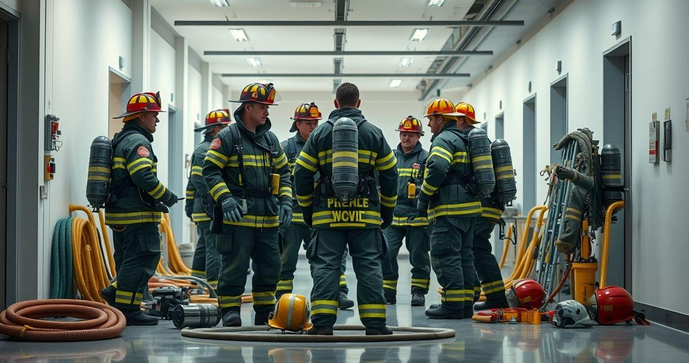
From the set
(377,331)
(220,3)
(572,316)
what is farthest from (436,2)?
(377,331)

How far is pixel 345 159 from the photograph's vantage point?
5.93 m

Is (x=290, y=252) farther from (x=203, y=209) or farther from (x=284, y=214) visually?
(x=284, y=214)

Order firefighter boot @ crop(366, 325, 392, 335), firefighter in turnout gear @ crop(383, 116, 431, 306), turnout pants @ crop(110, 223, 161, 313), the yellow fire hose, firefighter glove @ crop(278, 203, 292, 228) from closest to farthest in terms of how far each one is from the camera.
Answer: firefighter boot @ crop(366, 325, 392, 335), firefighter glove @ crop(278, 203, 292, 228), turnout pants @ crop(110, 223, 161, 313), the yellow fire hose, firefighter in turnout gear @ crop(383, 116, 431, 306)

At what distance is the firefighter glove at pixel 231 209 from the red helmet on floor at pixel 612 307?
10.1 feet

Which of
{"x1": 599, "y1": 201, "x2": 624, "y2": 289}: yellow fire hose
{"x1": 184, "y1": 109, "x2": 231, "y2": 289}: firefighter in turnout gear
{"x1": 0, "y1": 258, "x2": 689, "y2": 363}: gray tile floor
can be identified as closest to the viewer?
{"x1": 0, "y1": 258, "x2": 689, "y2": 363}: gray tile floor

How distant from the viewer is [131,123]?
303 inches

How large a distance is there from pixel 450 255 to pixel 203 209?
2.71 meters

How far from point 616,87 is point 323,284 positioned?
17.1ft

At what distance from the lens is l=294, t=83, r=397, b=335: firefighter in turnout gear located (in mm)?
5996

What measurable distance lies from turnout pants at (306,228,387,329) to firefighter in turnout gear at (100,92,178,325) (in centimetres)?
181

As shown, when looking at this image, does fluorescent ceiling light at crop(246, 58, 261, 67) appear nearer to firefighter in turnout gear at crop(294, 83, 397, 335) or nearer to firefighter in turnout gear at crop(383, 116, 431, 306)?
firefighter in turnout gear at crop(383, 116, 431, 306)

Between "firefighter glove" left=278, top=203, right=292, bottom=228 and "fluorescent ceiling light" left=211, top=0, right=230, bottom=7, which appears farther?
"fluorescent ceiling light" left=211, top=0, right=230, bottom=7

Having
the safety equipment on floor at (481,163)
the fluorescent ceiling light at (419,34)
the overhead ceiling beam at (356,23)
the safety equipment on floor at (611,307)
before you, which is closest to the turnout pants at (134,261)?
the safety equipment on floor at (481,163)

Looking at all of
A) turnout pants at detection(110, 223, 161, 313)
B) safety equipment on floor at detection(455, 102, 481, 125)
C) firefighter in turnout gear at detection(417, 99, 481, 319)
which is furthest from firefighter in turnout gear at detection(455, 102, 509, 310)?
turnout pants at detection(110, 223, 161, 313)
